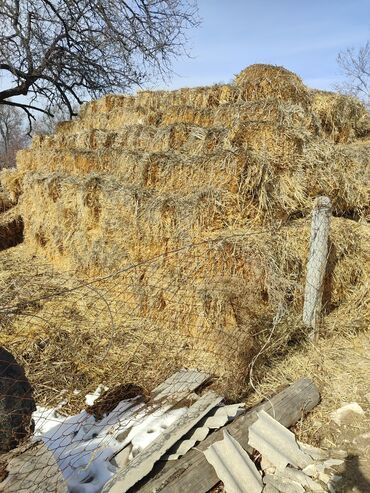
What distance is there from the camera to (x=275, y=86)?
7.07 m

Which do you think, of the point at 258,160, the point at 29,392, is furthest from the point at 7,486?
the point at 258,160

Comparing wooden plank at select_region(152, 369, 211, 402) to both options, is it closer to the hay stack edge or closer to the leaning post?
the hay stack edge

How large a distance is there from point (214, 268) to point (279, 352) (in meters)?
1.09

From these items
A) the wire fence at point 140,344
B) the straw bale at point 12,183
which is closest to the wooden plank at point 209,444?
the wire fence at point 140,344

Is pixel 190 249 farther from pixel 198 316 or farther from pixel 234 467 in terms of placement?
pixel 234 467

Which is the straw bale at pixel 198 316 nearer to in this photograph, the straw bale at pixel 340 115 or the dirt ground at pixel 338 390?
the dirt ground at pixel 338 390

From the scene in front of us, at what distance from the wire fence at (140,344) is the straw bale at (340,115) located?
3.63 meters

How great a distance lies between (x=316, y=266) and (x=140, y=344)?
207 centimetres

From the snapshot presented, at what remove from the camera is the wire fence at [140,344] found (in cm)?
265

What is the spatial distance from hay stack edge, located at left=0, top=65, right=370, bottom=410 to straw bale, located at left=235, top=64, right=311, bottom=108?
0.04 meters

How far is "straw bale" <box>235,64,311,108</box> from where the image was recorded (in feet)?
23.1

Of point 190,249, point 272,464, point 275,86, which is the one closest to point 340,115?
point 275,86

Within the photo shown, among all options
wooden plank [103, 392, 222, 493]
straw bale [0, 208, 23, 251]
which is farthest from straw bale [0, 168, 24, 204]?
wooden plank [103, 392, 222, 493]

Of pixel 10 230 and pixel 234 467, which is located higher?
pixel 10 230
